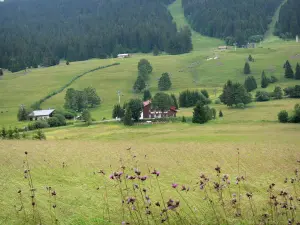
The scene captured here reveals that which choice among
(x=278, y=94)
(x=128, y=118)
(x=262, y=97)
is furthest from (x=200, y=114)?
(x=278, y=94)

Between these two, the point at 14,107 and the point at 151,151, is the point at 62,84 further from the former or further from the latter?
the point at 151,151

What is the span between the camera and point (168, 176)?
64.1ft

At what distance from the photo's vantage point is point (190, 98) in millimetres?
96688

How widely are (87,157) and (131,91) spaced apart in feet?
324

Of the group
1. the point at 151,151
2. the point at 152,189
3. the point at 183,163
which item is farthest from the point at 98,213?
the point at 151,151

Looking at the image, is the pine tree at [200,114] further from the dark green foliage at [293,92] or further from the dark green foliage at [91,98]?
the dark green foliage at [91,98]

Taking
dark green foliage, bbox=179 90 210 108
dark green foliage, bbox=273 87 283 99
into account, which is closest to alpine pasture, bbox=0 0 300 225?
dark green foliage, bbox=179 90 210 108

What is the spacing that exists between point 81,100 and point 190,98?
2826cm

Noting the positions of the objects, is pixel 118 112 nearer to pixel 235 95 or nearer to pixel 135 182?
pixel 235 95

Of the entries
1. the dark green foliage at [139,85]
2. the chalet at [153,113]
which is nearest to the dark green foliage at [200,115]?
the chalet at [153,113]

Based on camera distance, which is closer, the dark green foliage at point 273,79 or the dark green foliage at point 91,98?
the dark green foliage at point 91,98

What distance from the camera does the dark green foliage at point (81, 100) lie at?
98.9 m

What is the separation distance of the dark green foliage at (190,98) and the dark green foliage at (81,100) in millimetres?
24340

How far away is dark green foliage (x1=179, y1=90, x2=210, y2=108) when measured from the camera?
9531 cm
